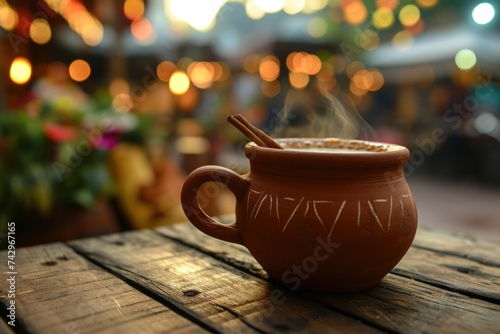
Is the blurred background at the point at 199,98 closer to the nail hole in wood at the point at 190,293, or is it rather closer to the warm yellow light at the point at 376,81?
the warm yellow light at the point at 376,81

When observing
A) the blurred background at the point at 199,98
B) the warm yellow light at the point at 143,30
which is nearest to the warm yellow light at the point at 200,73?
the blurred background at the point at 199,98

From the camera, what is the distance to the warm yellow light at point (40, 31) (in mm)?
4816

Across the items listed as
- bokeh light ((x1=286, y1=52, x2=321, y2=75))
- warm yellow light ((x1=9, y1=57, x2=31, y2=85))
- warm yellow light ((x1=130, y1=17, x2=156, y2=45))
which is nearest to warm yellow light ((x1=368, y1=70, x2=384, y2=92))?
bokeh light ((x1=286, y1=52, x2=321, y2=75))

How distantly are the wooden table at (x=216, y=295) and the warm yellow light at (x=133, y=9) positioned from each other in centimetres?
472

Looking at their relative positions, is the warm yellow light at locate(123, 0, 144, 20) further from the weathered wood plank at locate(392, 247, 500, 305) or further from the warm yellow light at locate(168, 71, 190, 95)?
the weathered wood plank at locate(392, 247, 500, 305)

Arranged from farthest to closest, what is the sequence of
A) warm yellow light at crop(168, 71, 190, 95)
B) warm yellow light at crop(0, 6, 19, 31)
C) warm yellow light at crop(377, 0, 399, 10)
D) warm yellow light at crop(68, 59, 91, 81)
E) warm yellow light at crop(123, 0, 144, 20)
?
warm yellow light at crop(68, 59, 91, 81) < warm yellow light at crop(377, 0, 399, 10) < warm yellow light at crop(168, 71, 190, 95) < warm yellow light at crop(123, 0, 144, 20) < warm yellow light at crop(0, 6, 19, 31)

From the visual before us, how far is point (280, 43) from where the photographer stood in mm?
7922

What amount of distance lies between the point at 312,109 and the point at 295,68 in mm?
7768

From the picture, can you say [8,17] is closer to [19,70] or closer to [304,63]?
[19,70]

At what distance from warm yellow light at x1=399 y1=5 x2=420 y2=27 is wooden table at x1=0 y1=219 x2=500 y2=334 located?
8.62 metres

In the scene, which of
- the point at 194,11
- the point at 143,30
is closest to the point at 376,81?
the point at 143,30

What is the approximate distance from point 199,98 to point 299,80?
2205mm

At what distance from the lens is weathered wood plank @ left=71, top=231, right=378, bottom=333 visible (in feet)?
2.42

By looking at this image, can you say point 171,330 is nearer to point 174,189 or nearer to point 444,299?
point 444,299
